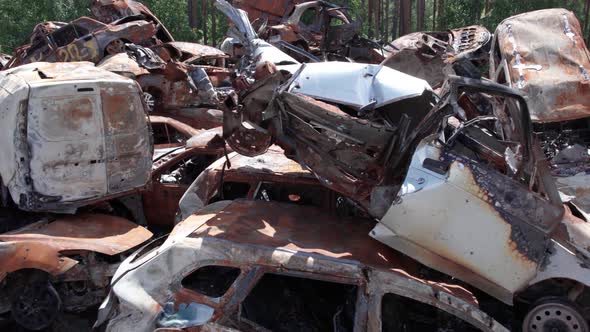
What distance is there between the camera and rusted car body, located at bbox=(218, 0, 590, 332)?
140 inches

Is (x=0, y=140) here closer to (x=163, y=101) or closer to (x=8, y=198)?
(x=8, y=198)

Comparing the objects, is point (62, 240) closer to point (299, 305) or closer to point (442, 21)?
point (299, 305)

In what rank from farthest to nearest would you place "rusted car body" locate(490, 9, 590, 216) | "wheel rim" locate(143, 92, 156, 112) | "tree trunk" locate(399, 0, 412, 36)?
"tree trunk" locate(399, 0, 412, 36), "wheel rim" locate(143, 92, 156, 112), "rusted car body" locate(490, 9, 590, 216)

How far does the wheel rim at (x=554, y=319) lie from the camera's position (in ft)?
11.2

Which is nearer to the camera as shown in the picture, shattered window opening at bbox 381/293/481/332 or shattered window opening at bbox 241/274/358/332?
shattered window opening at bbox 381/293/481/332

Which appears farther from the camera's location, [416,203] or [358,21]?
[358,21]

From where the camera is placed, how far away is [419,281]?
3.24m

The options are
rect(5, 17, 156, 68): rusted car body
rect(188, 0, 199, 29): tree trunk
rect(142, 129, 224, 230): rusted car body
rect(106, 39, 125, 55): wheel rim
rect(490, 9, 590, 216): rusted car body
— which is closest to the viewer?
rect(490, 9, 590, 216): rusted car body

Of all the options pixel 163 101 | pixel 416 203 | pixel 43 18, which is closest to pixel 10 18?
pixel 43 18

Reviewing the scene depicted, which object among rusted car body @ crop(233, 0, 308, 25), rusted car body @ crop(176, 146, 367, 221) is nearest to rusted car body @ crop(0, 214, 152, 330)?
rusted car body @ crop(176, 146, 367, 221)

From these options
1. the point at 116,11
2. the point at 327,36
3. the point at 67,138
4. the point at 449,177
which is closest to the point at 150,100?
the point at 67,138

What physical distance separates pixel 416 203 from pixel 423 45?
6877 millimetres

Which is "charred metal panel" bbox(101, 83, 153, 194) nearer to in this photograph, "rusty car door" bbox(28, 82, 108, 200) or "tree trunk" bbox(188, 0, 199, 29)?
"rusty car door" bbox(28, 82, 108, 200)

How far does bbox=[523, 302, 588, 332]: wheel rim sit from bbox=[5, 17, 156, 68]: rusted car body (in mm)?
9049
